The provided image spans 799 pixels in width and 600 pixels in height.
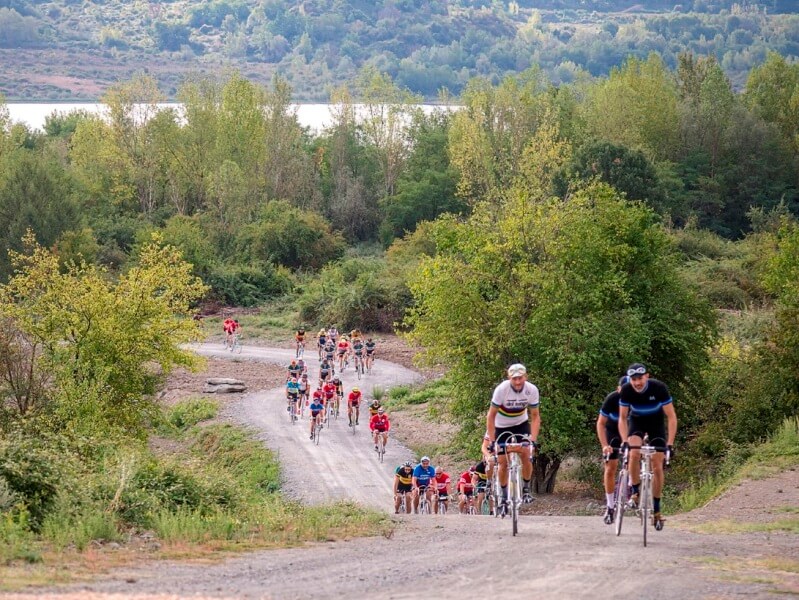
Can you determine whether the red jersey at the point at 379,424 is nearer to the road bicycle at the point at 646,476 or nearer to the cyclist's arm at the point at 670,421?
the road bicycle at the point at 646,476

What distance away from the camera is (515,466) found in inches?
598

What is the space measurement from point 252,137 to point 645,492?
7379cm

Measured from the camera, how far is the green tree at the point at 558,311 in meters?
29.8

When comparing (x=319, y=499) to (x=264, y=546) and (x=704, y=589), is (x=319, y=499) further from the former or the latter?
(x=704, y=589)

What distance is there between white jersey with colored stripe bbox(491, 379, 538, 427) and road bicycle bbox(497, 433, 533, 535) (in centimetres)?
21

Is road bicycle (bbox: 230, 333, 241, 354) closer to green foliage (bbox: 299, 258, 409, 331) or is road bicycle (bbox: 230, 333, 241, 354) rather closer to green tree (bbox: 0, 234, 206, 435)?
green foliage (bbox: 299, 258, 409, 331)

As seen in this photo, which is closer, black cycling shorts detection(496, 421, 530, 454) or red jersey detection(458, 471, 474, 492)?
black cycling shorts detection(496, 421, 530, 454)

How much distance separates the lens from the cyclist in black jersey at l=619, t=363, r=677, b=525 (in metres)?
13.9

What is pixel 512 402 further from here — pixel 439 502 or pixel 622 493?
pixel 439 502

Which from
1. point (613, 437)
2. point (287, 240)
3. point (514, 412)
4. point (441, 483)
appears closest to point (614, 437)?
point (613, 437)

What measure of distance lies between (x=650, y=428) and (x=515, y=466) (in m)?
1.97

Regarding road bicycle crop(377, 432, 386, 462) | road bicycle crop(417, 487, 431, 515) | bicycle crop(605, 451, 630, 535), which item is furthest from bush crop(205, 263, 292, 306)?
bicycle crop(605, 451, 630, 535)

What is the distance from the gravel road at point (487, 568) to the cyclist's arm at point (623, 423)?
1.37 meters

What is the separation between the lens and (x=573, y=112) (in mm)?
89875
